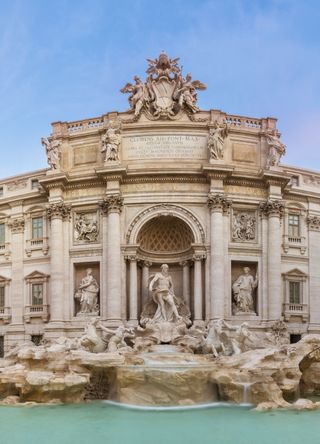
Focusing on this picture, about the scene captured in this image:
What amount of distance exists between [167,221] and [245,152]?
5603 mm

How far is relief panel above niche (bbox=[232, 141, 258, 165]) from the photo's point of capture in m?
30.1

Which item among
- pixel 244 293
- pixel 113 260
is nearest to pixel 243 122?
pixel 244 293

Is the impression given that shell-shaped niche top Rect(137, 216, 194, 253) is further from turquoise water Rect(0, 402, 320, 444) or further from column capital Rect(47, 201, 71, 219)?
turquoise water Rect(0, 402, 320, 444)

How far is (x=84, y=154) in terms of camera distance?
30406mm

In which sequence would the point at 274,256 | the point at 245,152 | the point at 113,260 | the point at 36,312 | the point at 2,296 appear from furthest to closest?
the point at 2,296, the point at 36,312, the point at 245,152, the point at 274,256, the point at 113,260

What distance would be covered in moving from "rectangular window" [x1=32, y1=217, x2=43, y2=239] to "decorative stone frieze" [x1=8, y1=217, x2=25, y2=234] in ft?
2.31

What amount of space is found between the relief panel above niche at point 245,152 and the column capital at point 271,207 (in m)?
2.36

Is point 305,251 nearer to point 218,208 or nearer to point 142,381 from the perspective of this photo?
point 218,208

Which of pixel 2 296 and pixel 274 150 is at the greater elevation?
pixel 274 150

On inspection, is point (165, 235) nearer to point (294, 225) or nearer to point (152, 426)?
point (294, 225)

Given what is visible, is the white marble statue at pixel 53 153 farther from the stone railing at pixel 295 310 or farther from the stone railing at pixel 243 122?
the stone railing at pixel 295 310

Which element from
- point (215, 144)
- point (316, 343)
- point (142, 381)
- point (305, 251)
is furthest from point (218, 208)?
point (142, 381)

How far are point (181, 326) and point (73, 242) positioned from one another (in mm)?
7479

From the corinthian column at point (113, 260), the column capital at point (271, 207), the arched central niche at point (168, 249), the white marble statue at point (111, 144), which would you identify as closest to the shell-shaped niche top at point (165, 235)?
the arched central niche at point (168, 249)
